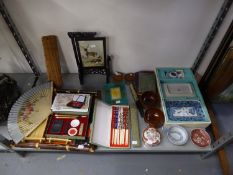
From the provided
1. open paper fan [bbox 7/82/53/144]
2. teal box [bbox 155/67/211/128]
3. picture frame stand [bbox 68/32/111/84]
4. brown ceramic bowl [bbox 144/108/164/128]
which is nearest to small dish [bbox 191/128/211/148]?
teal box [bbox 155/67/211/128]

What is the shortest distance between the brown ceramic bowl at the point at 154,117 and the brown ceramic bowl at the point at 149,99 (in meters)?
0.04

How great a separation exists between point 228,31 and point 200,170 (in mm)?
807

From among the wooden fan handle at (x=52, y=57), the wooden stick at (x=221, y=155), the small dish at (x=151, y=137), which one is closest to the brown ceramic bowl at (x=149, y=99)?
the small dish at (x=151, y=137)

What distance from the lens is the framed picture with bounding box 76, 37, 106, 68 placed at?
118 cm

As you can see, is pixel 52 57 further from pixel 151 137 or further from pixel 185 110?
pixel 185 110

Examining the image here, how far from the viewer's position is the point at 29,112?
45.7 inches

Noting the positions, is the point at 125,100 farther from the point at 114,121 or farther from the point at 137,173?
the point at 137,173

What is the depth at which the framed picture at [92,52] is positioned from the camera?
1.18 m

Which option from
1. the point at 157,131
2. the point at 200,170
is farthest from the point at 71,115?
the point at 200,170

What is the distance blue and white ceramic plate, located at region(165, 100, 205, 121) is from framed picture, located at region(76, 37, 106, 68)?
504mm

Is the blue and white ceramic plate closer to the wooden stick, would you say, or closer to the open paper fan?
the wooden stick

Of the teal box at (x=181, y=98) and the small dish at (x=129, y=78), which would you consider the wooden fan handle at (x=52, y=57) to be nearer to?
the small dish at (x=129, y=78)

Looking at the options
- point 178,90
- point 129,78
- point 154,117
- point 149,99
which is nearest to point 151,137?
point 154,117

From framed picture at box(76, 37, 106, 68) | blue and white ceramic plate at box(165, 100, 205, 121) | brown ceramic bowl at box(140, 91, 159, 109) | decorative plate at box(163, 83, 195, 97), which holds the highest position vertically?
framed picture at box(76, 37, 106, 68)
